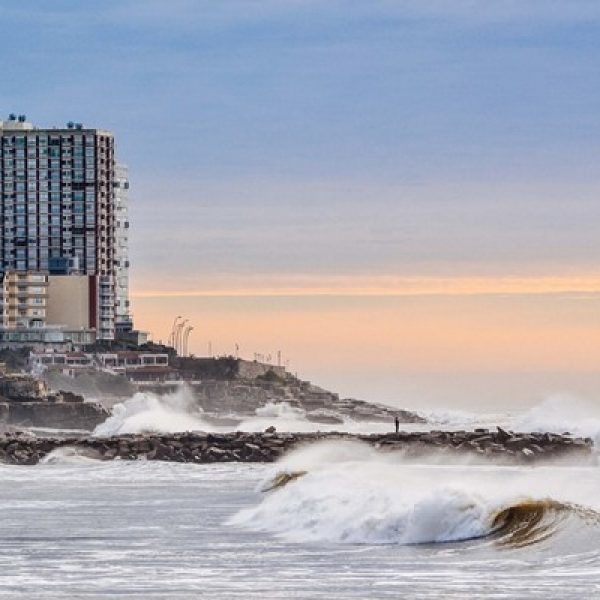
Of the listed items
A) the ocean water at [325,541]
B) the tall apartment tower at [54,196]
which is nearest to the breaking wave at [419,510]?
the ocean water at [325,541]

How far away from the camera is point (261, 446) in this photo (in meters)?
58.1

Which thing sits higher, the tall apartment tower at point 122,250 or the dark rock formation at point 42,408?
the tall apartment tower at point 122,250

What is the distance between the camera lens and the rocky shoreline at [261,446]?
54.2 meters

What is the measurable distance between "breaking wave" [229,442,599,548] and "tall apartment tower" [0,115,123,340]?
15398 centimetres

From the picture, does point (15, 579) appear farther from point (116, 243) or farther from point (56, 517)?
point (116, 243)

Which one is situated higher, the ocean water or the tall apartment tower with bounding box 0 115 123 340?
the tall apartment tower with bounding box 0 115 123 340

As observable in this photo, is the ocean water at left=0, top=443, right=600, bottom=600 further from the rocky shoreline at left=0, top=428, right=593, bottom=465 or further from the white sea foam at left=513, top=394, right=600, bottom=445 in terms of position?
the white sea foam at left=513, top=394, right=600, bottom=445

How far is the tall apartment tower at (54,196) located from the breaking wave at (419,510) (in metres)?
154

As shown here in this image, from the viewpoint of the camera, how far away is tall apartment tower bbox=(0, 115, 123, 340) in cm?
18600

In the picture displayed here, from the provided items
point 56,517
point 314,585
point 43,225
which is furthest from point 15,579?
point 43,225

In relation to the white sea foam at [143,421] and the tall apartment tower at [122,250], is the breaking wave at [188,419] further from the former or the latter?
the tall apartment tower at [122,250]

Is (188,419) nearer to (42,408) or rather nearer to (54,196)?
(42,408)

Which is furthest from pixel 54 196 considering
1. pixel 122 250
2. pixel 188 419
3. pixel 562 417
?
pixel 562 417

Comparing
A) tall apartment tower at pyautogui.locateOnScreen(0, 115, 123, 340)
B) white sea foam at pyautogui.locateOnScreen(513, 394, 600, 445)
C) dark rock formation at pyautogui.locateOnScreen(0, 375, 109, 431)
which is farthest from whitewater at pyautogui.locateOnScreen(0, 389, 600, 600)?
tall apartment tower at pyautogui.locateOnScreen(0, 115, 123, 340)
